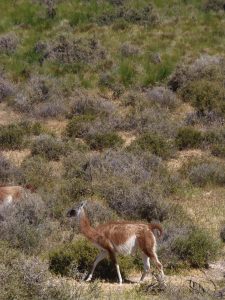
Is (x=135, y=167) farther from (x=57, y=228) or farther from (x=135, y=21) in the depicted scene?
(x=135, y=21)

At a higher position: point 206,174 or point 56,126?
point 206,174

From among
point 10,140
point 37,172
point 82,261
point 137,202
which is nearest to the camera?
point 82,261

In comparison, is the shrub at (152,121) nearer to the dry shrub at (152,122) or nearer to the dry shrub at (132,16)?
the dry shrub at (152,122)

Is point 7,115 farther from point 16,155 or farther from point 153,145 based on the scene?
point 153,145

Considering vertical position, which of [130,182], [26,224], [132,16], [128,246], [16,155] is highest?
[128,246]

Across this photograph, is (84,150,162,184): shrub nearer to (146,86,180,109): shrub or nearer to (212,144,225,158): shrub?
(212,144,225,158): shrub

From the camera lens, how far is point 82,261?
29.0 ft

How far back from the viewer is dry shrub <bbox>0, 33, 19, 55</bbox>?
74.2 feet

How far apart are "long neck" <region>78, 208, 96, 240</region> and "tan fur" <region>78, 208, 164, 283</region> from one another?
0.06ft

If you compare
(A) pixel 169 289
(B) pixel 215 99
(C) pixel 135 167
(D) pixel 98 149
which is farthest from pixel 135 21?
(A) pixel 169 289

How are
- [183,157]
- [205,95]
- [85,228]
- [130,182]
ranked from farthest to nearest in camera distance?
[205,95], [183,157], [130,182], [85,228]

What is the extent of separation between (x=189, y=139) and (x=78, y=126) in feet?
9.64

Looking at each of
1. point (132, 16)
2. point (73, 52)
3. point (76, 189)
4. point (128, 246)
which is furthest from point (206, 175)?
point (132, 16)

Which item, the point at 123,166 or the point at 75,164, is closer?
the point at 123,166
